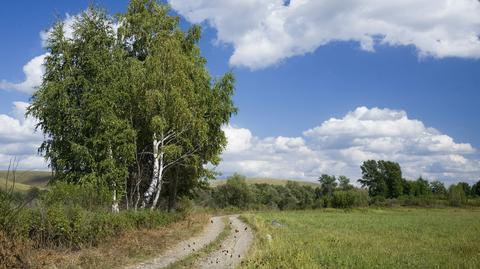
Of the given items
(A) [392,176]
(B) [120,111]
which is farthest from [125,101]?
(A) [392,176]

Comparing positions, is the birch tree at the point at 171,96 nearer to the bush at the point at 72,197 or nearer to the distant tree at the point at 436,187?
the bush at the point at 72,197

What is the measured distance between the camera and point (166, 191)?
42750 mm

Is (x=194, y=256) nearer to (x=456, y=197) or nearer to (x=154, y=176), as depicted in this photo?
(x=154, y=176)

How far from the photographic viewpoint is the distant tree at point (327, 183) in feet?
431

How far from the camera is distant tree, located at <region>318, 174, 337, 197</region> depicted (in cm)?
13150

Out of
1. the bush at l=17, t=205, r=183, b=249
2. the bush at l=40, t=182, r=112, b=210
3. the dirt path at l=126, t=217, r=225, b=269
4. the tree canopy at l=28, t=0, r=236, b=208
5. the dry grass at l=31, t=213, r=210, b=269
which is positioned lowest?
the dirt path at l=126, t=217, r=225, b=269

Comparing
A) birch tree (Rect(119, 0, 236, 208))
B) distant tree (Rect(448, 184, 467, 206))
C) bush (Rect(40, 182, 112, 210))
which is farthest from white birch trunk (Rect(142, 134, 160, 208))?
distant tree (Rect(448, 184, 467, 206))

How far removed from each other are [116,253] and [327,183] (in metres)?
121

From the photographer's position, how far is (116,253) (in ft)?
49.2

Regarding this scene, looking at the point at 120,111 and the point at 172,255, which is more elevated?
the point at 120,111

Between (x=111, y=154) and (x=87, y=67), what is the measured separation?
546 cm

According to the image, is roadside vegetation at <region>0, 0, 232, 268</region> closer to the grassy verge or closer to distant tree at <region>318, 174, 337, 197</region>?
the grassy verge

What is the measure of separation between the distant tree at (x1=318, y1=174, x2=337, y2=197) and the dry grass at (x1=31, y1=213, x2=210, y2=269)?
375 feet

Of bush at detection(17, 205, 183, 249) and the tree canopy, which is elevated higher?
the tree canopy
